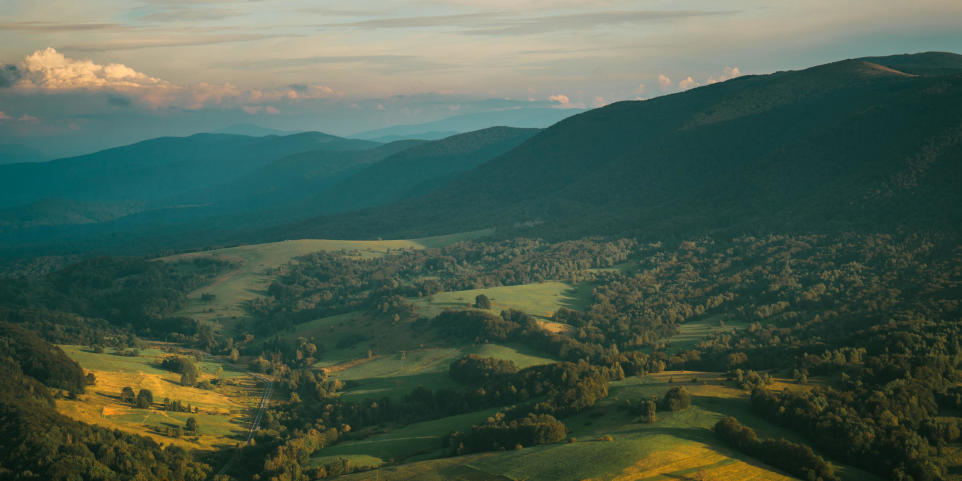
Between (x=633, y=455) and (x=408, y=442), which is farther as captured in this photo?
(x=408, y=442)

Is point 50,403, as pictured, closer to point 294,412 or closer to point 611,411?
point 294,412

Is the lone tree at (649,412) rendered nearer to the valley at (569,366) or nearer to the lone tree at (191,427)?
the valley at (569,366)

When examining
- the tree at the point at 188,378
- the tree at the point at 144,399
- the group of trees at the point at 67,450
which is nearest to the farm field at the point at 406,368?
the tree at the point at 188,378

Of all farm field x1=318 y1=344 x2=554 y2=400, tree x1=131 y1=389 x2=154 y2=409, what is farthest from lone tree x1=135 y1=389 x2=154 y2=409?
farm field x1=318 y1=344 x2=554 y2=400

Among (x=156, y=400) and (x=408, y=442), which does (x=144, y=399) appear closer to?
(x=156, y=400)

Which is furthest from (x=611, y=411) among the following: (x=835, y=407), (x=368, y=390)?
(x=368, y=390)

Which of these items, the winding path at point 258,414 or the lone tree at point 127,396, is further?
the lone tree at point 127,396

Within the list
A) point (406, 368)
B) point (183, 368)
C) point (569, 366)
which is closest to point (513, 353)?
point (406, 368)
